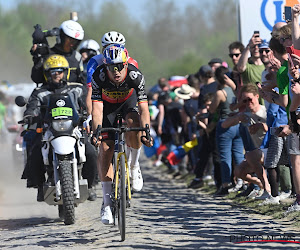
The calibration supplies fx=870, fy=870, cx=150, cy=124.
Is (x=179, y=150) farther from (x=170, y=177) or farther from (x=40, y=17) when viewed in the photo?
(x=40, y=17)

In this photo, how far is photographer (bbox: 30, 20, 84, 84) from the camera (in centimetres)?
1320

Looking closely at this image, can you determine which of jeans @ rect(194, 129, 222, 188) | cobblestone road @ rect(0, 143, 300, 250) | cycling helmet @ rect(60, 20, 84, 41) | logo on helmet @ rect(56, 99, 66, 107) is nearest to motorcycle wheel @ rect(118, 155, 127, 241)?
cobblestone road @ rect(0, 143, 300, 250)

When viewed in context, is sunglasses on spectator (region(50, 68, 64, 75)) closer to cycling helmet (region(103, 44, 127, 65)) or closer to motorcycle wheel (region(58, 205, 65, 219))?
motorcycle wheel (region(58, 205, 65, 219))

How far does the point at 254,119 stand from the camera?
12141 millimetres

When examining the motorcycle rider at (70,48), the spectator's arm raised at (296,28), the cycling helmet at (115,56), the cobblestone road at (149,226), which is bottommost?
the cobblestone road at (149,226)

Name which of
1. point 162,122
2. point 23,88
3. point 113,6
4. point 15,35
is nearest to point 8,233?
point 162,122

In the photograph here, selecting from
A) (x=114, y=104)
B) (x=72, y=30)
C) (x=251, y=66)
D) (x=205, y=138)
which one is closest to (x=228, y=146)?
(x=251, y=66)

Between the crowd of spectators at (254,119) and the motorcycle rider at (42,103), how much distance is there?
7.61 feet

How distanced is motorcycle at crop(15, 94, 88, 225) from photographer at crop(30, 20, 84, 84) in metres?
2.35

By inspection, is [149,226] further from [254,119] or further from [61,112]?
[254,119]

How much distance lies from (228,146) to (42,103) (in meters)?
3.56

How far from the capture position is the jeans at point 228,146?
13586 millimetres

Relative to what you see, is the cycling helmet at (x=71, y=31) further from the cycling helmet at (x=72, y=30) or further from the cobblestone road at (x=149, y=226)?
the cobblestone road at (x=149, y=226)

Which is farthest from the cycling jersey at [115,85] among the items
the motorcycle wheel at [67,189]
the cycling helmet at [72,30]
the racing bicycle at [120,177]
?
the cycling helmet at [72,30]
